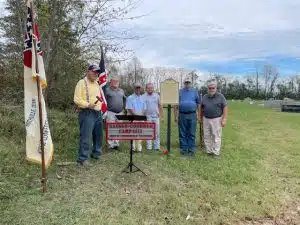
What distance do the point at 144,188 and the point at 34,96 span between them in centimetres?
227

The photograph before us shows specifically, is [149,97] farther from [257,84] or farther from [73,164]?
[257,84]

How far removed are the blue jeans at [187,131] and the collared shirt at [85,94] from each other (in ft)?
8.60

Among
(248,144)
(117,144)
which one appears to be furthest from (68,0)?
(248,144)

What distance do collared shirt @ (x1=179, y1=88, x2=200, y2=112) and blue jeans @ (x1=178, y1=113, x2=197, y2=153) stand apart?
154mm

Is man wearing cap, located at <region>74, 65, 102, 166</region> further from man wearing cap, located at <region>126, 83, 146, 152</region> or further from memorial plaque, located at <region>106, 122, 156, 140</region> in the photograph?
man wearing cap, located at <region>126, 83, 146, 152</region>

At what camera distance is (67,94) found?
524 inches

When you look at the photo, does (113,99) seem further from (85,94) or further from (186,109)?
(85,94)

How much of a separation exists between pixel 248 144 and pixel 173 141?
7.67ft

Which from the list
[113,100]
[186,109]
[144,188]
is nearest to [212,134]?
[186,109]

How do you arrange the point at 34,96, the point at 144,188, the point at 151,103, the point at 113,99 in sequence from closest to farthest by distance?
1. the point at 34,96
2. the point at 144,188
3. the point at 113,99
4. the point at 151,103

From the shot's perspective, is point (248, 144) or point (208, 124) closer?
point (208, 124)

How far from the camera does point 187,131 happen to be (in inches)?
362

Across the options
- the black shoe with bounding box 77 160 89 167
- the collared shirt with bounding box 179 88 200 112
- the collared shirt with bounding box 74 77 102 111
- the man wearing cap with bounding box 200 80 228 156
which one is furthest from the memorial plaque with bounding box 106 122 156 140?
the man wearing cap with bounding box 200 80 228 156

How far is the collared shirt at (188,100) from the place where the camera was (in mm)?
8992
